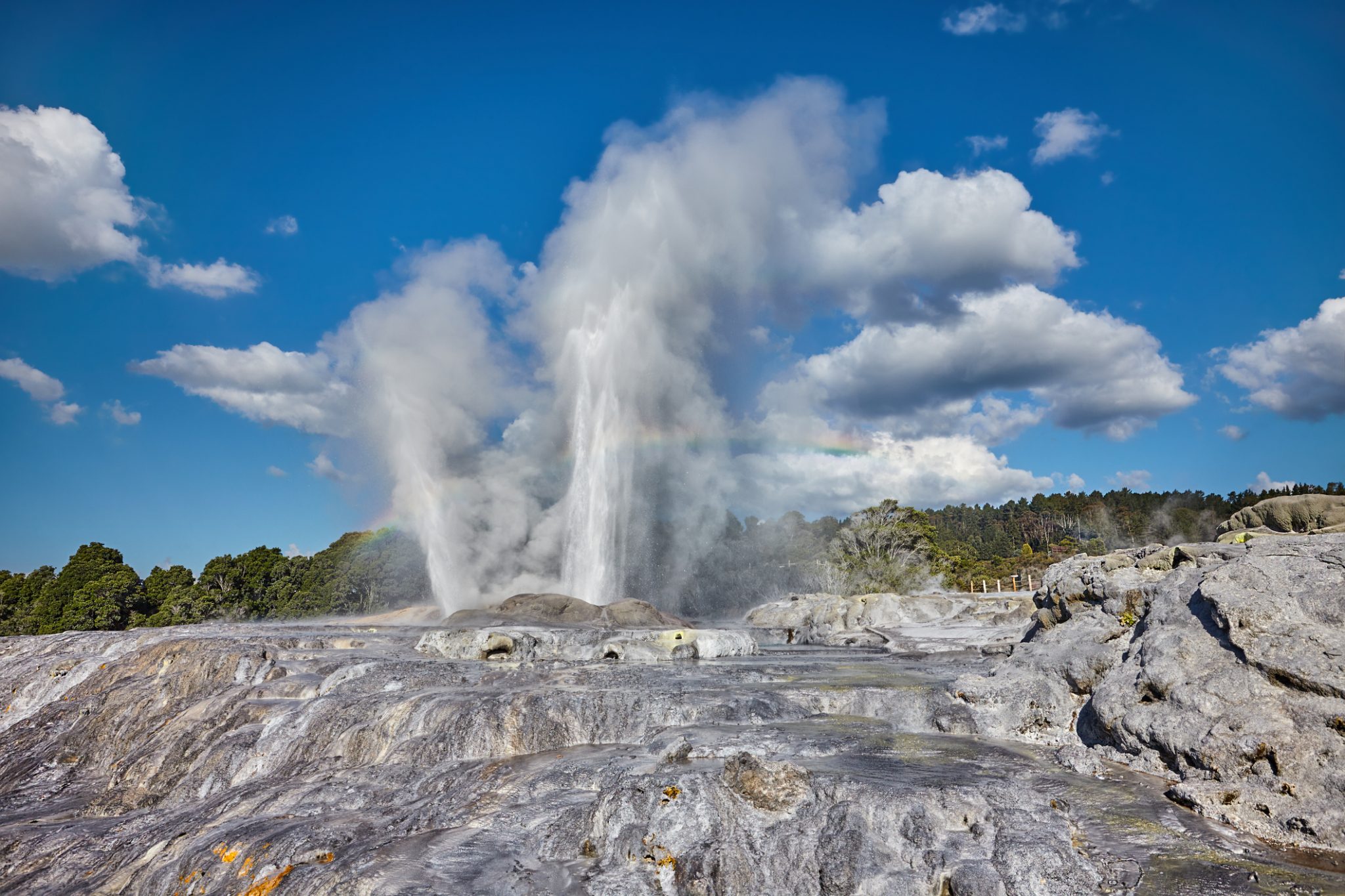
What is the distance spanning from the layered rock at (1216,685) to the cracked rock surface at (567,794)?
0.59 m

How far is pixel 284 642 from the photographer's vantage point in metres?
21.8

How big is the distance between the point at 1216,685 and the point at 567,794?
889cm

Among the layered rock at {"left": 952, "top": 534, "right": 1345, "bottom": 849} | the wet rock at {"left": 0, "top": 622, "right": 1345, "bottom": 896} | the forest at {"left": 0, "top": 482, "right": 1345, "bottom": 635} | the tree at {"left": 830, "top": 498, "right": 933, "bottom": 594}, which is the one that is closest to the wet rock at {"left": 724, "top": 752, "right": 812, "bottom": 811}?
the wet rock at {"left": 0, "top": 622, "right": 1345, "bottom": 896}

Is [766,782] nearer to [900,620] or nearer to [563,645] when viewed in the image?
[563,645]

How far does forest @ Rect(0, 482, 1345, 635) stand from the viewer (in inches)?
2045

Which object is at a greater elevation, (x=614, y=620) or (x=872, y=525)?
(x=872, y=525)

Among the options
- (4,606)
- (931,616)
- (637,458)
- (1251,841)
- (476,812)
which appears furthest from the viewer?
(4,606)

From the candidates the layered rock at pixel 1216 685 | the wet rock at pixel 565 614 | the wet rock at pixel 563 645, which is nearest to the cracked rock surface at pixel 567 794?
the layered rock at pixel 1216 685

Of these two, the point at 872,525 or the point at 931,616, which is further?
the point at 872,525

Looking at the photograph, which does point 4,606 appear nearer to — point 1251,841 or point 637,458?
point 637,458

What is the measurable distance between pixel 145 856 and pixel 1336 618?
1584 centimetres

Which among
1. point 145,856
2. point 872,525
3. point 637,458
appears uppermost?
point 637,458

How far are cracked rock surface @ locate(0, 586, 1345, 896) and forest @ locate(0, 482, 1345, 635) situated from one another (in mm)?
40620

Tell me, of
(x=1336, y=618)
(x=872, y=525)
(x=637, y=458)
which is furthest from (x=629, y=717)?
(x=872, y=525)
